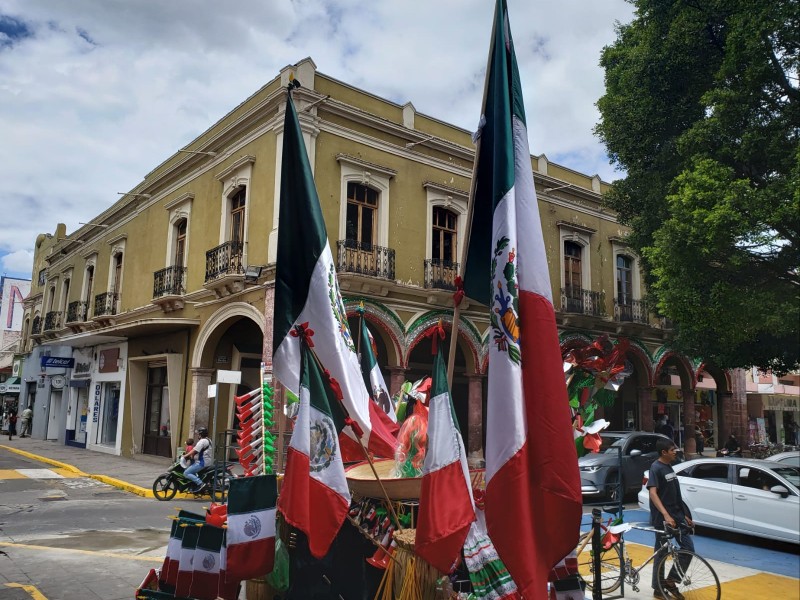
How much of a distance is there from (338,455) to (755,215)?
289 centimetres

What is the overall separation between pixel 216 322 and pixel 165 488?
5.18 meters

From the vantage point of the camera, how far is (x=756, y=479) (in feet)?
11.4

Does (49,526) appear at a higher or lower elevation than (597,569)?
lower

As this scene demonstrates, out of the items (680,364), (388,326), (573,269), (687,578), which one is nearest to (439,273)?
(388,326)

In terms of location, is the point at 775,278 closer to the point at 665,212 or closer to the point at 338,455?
the point at 338,455

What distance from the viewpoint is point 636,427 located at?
20.0 metres

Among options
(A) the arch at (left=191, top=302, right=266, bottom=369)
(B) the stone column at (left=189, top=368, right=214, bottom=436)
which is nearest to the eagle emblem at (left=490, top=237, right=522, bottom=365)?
(A) the arch at (left=191, top=302, right=266, bottom=369)

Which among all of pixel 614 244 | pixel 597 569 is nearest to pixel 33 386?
pixel 614 244

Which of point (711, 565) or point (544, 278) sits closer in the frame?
point (544, 278)

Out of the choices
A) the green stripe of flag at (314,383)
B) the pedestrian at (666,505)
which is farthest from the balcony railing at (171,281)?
the green stripe of flag at (314,383)

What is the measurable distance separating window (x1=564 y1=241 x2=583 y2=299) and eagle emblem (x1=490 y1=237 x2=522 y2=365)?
56.8 ft

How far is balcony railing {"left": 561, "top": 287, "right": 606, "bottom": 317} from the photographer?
19.5 m

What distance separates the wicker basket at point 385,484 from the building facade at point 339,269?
8.73 metres

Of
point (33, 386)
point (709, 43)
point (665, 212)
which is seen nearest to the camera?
point (709, 43)
